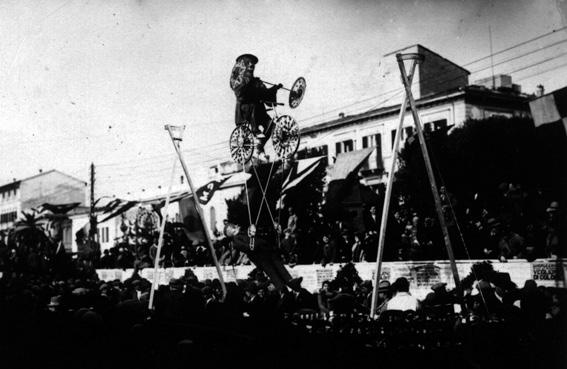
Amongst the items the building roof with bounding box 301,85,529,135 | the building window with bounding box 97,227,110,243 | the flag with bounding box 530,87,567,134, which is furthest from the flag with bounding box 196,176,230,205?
the building window with bounding box 97,227,110,243

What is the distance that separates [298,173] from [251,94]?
2554 millimetres

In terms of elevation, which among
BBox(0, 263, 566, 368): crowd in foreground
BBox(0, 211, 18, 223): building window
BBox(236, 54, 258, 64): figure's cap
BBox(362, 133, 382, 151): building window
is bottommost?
BBox(0, 263, 566, 368): crowd in foreground

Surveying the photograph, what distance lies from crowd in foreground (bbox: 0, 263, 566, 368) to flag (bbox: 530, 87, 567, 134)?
3460mm

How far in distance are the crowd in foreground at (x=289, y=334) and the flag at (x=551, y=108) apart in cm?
346

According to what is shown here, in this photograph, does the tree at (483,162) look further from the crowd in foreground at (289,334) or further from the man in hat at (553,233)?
the crowd in foreground at (289,334)

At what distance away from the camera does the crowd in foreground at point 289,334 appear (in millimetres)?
5414

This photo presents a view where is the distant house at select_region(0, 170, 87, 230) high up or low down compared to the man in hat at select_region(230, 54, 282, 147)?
up

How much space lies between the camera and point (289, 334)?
5.71 metres

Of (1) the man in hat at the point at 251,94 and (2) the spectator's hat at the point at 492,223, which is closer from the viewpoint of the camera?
(2) the spectator's hat at the point at 492,223

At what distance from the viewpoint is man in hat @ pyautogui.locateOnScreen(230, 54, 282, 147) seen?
15.6 metres

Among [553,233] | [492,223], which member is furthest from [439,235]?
[553,233]

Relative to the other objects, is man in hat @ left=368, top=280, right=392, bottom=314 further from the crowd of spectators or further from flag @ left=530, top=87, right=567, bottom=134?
flag @ left=530, top=87, right=567, bottom=134

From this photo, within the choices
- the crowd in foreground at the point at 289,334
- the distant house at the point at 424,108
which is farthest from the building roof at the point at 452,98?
the crowd in foreground at the point at 289,334

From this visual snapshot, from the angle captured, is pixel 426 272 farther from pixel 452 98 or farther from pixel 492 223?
pixel 452 98
